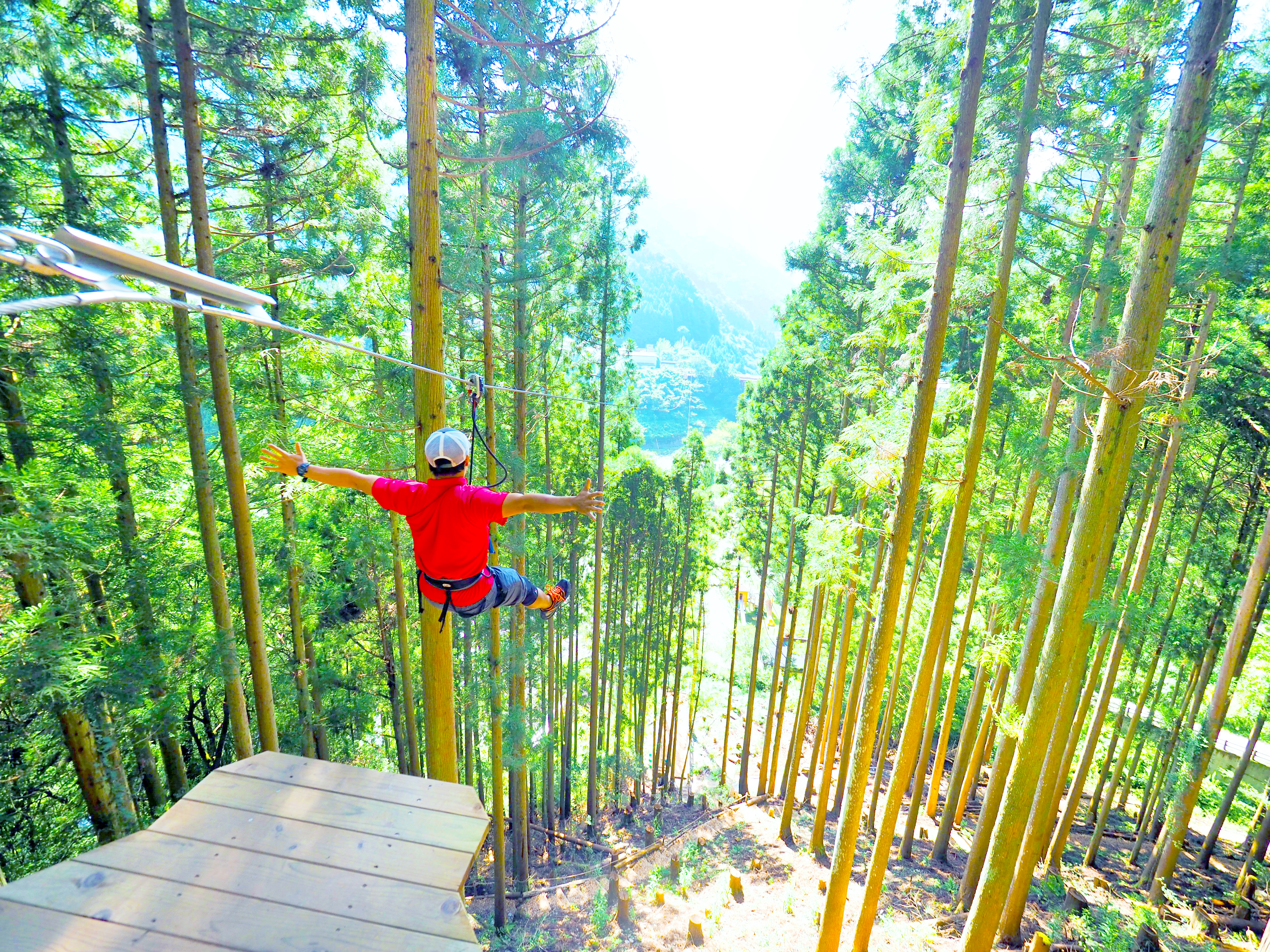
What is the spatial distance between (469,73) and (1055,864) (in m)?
15.4

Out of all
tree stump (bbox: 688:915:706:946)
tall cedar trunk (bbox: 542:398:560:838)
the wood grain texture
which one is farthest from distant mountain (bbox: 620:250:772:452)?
the wood grain texture

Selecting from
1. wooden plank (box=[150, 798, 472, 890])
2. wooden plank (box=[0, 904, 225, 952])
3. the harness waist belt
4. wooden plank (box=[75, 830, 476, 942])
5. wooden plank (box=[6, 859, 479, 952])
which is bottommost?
wooden plank (box=[150, 798, 472, 890])

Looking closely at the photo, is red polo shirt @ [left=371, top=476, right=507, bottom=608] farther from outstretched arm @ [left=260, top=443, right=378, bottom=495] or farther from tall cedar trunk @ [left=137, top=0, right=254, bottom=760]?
tall cedar trunk @ [left=137, top=0, right=254, bottom=760]

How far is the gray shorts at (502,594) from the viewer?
11.1 ft

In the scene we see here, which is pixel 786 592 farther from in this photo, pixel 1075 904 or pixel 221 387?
pixel 221 387

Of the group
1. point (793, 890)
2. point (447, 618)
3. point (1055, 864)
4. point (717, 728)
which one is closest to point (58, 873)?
point (447, 618)

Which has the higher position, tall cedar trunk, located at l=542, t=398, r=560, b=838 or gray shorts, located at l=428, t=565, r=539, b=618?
gray shorts, located at l=428, t=565, r=539, b=618

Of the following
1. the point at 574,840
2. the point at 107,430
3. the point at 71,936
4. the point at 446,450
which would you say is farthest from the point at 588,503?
the point at 574,840

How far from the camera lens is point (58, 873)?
2.07 meters

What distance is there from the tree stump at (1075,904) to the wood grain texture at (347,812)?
31.0ft

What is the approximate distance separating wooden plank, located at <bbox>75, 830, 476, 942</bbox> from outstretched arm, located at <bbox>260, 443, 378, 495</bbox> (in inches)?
68.2

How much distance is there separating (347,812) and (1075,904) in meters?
10.1

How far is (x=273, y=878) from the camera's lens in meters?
2.16

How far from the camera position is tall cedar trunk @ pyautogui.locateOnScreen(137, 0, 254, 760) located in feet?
14.7
